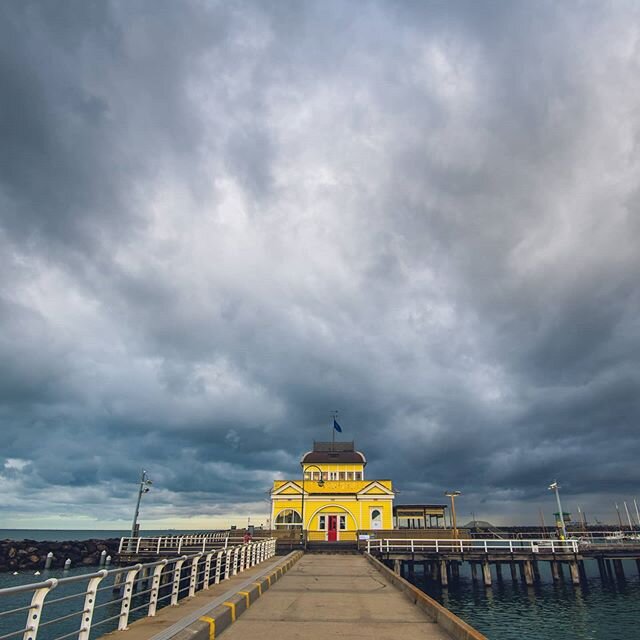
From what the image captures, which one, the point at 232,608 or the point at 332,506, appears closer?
the point at 232,608

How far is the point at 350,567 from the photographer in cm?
2508

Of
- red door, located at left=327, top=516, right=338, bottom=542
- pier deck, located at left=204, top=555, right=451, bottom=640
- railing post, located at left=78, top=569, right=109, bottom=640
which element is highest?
red door, located at left=327, top=516, right=338, bottom=542

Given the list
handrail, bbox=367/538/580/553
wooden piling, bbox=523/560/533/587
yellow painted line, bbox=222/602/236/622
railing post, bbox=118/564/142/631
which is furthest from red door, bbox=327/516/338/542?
railing post, bbox=118/564/142/631

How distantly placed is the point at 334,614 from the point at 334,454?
4422 centimetres

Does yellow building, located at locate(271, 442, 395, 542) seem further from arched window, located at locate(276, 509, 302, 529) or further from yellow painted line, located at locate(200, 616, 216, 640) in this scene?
yellow painted line, located at locate(200, 616, 216, 640)

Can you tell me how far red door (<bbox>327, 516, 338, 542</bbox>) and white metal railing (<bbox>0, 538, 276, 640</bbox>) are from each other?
13.6 m

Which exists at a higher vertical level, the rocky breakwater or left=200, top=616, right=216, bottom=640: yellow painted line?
the rocky breakwater

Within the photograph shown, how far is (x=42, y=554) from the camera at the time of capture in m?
60.4

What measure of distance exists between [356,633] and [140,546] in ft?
Answer: 106

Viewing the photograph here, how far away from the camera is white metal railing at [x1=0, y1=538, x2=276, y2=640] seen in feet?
20.7

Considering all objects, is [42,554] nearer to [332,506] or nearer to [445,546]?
[332,506]

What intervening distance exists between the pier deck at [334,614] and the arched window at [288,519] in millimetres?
31560

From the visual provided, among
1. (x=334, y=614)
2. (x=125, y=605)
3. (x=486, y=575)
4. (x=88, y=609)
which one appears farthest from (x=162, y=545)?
(x=88, y=609)

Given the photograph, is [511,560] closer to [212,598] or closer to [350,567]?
[350,567]
